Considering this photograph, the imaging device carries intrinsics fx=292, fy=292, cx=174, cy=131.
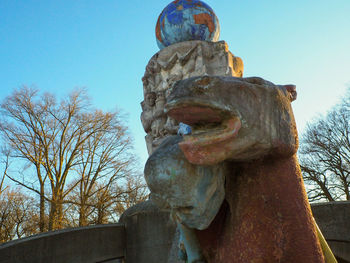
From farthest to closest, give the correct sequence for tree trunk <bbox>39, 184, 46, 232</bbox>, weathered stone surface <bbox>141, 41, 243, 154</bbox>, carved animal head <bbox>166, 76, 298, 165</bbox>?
tree trunk <bbox>39, 184, 46, 232</bbox> < weathered stone surface <bbox>141, 41, 243, 154</bbox> < carved animal head <bbox>166, 76, 298, 165</bbox>

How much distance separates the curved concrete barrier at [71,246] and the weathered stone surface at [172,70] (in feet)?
5.25

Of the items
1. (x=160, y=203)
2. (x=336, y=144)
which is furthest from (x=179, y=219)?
(x=336, y=144)

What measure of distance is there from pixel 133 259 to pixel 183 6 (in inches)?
150

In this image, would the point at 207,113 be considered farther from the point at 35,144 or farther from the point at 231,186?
the point at 35,144

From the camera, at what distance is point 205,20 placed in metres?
4.77

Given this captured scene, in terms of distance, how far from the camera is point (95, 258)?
3.08m

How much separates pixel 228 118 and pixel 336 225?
2.69 metres

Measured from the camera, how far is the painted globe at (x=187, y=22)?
15.5 ft

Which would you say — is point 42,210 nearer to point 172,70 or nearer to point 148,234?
point 172,70

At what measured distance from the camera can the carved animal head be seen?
2.86 feet

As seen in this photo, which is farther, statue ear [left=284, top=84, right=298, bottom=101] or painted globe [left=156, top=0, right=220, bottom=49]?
painted globe [left=156, top=0, right=220, bottom=49]

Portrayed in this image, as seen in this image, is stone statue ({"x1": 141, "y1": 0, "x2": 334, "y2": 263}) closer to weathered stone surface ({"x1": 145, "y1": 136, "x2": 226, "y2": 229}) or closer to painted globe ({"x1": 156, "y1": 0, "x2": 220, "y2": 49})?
weathered stone surface ({"x1": 145, "y1": 136, "x2": 226, "y2": 229})

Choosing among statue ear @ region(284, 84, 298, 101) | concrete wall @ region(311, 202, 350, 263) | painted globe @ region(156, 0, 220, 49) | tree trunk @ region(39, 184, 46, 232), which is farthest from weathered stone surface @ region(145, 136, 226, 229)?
tree trunk @ region(39, 184, 46, 232)

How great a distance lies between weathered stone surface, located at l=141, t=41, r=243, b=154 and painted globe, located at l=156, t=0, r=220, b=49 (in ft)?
0.83
